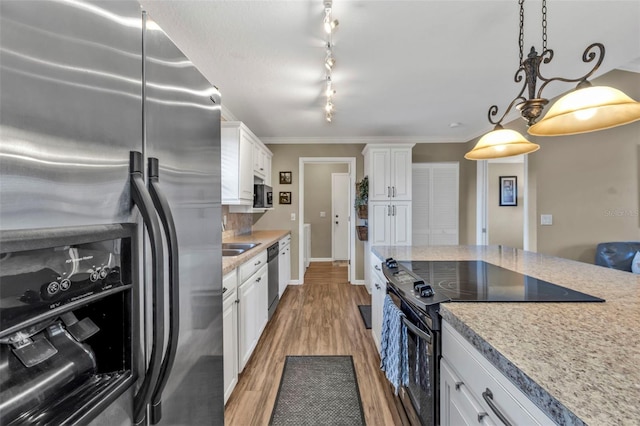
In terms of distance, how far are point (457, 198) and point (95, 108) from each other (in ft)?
17.1

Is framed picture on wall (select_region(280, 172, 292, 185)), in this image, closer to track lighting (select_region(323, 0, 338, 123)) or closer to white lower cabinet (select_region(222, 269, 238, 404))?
track lighting (select_region(323, 0, 338, 123))

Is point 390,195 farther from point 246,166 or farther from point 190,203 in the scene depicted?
point 190,203

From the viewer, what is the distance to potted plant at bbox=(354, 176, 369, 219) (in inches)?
171

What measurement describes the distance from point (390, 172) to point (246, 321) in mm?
3007

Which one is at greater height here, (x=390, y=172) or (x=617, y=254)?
(x=390, y=172)

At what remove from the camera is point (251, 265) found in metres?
2.34

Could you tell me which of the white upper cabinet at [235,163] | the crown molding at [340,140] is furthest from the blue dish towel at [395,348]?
the crown molding at [340,140]

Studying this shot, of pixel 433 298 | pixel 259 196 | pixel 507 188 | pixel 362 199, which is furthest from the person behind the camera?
pixel 507 188

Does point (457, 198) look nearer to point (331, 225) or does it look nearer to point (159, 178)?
point (331, 225)

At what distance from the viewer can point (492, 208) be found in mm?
4613

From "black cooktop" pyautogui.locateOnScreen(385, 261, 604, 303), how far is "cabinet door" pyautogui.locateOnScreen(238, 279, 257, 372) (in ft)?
3.80

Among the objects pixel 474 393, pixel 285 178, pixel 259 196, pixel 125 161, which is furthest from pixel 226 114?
pixel 474 393

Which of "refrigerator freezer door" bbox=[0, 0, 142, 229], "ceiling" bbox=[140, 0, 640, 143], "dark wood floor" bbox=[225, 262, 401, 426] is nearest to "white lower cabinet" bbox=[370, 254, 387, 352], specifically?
"dark wood floor" bbox=[225, 262, 401, 426]

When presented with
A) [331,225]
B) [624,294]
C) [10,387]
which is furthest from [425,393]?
[331,225]
